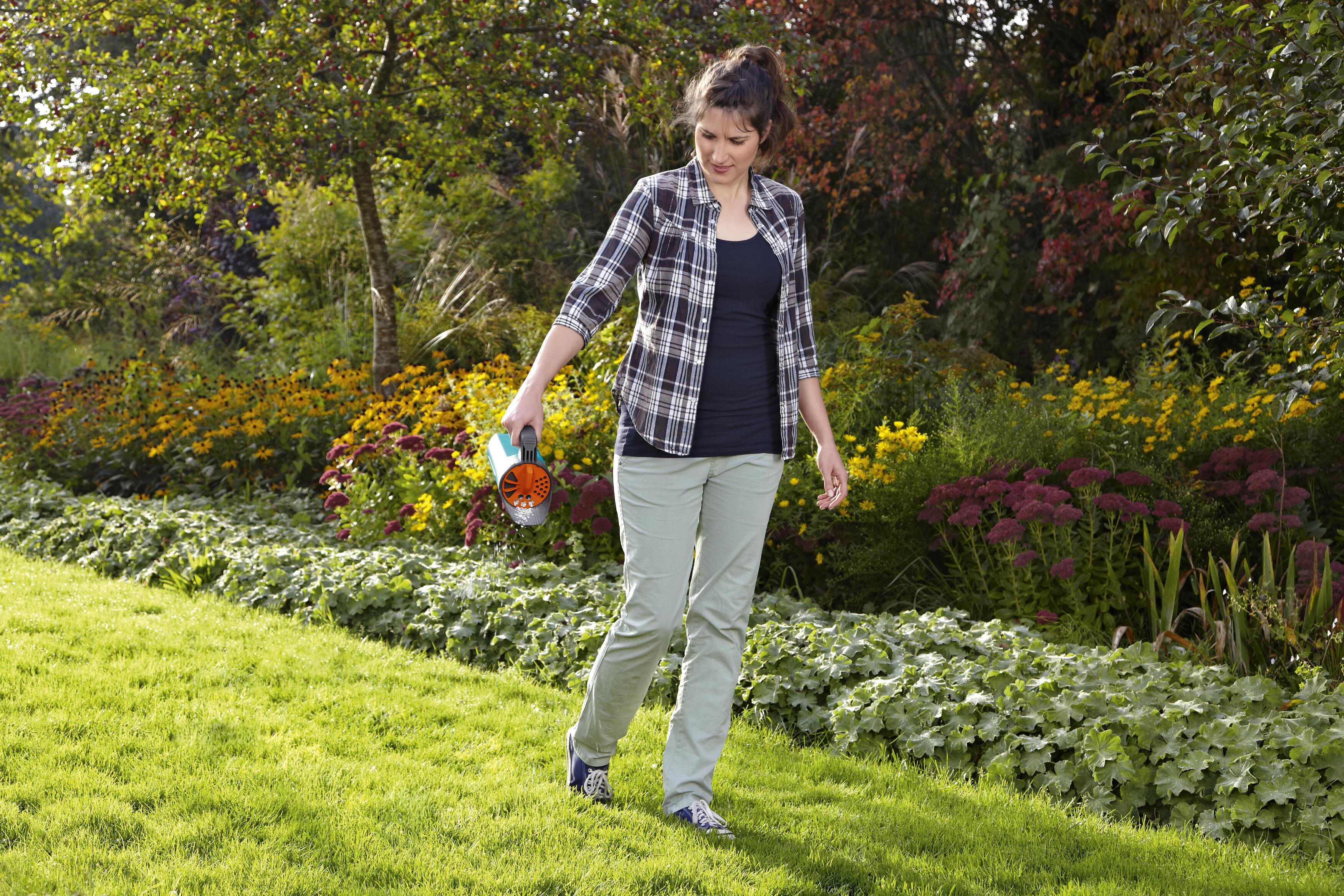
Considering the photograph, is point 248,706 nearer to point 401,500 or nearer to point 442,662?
point 442,662

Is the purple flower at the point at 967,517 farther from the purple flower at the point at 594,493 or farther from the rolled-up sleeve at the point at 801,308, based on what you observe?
the rolled-up sleeve at the point at 801,308

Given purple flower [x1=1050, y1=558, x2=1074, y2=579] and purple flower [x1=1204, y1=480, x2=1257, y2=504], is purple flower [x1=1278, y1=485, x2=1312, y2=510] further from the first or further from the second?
purple flower [x1=1050, y1=558, x2=1074, y2=579]

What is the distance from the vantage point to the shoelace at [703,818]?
2.59 m

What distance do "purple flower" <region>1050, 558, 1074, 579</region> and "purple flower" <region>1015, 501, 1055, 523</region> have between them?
0.16m

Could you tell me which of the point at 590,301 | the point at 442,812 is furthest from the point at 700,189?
the point at 442,812

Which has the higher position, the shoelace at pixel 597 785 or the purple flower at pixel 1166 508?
the purple flower at pixel 1166 508

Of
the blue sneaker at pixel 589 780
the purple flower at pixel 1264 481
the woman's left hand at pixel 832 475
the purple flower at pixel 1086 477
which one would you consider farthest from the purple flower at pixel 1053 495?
the blue sneaker at pixel 589 780

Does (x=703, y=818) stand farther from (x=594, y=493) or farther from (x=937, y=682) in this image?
(x=594, y=493)

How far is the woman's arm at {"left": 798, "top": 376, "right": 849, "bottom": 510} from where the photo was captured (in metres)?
2.68

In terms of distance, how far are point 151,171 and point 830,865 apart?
6.38 metres

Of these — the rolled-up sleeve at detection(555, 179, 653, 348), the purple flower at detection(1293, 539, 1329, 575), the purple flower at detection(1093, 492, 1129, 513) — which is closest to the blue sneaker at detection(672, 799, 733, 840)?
the rolled-up sleeve at detection(555, 179, 653, 348)

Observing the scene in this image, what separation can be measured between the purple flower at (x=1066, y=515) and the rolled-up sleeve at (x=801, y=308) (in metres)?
1.67

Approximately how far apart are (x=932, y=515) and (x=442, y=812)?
7.83 feet

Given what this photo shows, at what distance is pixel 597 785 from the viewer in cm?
272
